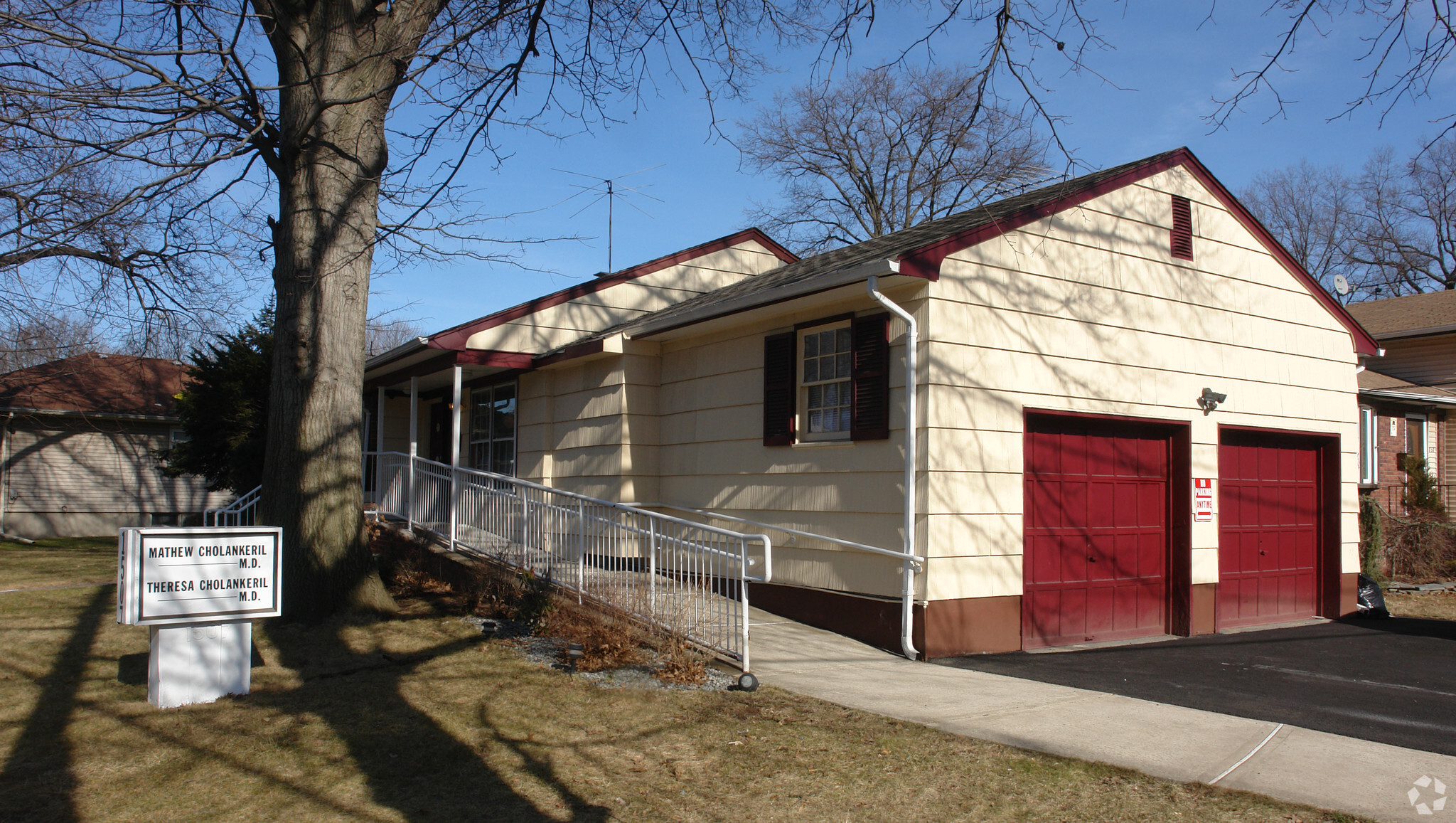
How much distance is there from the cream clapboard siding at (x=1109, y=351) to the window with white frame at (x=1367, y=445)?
209 inches

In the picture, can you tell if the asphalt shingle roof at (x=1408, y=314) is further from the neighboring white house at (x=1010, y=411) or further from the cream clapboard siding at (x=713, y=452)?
the cream clapboard siding at (x=713, y=452)

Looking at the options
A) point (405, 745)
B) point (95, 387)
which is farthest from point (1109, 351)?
point (95, 387)

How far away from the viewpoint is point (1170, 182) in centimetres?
1073

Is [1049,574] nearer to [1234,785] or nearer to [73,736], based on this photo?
[1234,785]

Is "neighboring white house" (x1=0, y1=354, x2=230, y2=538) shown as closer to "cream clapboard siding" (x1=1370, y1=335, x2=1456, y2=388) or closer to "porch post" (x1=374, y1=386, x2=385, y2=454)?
"porch post" (x1=374, y1=386, x2=385, y2=454)

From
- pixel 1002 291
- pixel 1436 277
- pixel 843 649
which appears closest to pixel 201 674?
pixel 843 649

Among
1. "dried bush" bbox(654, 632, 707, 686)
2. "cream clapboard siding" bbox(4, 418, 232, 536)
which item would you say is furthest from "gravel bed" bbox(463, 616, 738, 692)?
"cream clapboard siding" bbox(4, 418, 232, 536)

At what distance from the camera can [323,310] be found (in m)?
8.75

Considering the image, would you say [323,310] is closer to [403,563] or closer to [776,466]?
[403,563]

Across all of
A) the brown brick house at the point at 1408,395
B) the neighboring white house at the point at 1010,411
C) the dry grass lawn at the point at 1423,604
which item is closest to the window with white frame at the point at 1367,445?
the brown brick house at the point at 1408,395

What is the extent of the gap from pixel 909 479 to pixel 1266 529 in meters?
6.19

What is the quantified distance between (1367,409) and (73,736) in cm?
1938

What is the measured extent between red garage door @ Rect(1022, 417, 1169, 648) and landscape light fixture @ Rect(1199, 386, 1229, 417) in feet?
2.04

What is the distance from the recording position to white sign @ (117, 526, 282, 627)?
596cm
